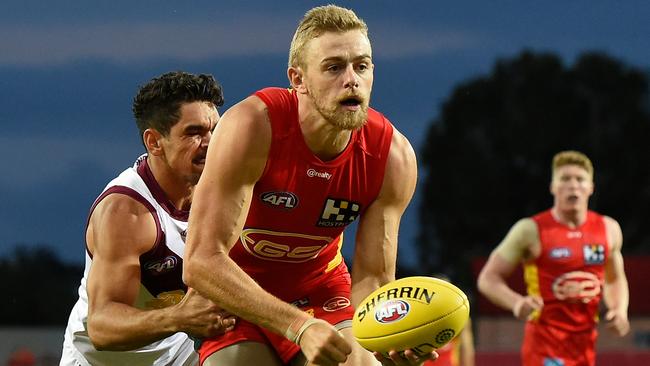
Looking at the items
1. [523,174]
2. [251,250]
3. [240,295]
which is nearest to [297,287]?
[251,250]

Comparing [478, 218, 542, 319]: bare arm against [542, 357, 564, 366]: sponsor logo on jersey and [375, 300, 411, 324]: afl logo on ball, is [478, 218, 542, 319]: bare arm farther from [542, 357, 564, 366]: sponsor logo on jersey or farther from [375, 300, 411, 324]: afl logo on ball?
[375, 300, 411, 324]: afl logo on ball

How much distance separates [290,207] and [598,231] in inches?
200

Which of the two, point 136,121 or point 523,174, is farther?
point 523,174

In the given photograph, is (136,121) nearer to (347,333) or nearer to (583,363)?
(347,333)

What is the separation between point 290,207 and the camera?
462 cm

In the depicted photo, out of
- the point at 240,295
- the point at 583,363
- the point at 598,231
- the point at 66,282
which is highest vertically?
the point at 240,295

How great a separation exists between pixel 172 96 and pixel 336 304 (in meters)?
1.19

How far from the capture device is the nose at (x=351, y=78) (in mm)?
4379

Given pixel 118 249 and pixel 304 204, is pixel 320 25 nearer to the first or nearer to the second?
pixel 304 204

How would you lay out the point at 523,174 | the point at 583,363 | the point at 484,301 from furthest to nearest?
the point at 523,174 → the point at 484,301 → the point at 583,363

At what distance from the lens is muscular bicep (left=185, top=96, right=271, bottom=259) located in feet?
14.2

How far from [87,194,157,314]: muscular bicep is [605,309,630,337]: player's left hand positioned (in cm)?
490

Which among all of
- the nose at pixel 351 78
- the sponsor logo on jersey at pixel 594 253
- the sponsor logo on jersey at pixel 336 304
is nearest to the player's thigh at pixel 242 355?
the sponsor logo on jersey at pixel 336 304

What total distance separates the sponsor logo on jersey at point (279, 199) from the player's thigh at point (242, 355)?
58 cm
